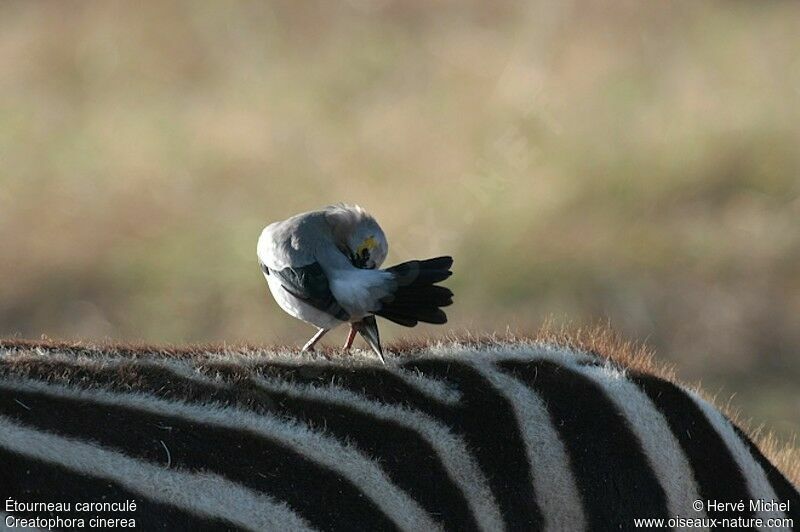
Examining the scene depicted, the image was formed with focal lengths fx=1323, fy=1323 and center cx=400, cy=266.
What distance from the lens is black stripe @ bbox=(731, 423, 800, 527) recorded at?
247cm

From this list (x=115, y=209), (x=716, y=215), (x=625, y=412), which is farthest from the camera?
(x=115, y=209)

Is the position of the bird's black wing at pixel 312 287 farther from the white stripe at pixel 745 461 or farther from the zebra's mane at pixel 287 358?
the white stripe at pixel 745 461

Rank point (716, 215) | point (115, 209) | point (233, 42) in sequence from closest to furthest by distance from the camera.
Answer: point (716, 215)
point (115, 209)
point (233, 42)

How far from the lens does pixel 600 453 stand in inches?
91.7

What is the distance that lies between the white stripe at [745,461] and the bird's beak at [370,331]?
600 millimetres

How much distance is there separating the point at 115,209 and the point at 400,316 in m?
5.62

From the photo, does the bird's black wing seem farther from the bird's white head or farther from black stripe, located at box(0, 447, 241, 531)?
black stripe, located at box(0, 447, 241, 531)

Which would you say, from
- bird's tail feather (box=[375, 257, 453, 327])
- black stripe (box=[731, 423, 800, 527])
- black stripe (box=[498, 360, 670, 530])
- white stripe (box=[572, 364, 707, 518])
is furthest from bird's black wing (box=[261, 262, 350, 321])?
black stripe (box=[731, 423, 800, 527])

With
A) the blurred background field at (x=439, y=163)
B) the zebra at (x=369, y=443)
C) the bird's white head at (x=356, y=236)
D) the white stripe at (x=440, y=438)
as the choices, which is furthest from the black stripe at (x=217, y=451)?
the blurred background field at (x=439, y=163)

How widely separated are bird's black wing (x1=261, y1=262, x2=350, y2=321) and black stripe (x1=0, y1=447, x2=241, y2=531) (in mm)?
597

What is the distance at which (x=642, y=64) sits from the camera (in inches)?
331

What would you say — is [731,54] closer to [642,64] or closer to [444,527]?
[642,64]

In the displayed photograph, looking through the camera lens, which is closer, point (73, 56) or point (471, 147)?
point (471, 147)

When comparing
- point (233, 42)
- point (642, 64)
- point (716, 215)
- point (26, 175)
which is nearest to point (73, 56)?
point (233, 42)
